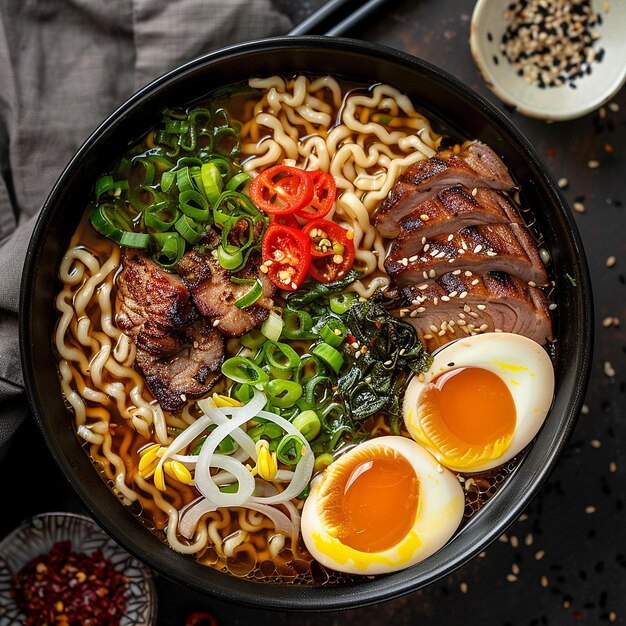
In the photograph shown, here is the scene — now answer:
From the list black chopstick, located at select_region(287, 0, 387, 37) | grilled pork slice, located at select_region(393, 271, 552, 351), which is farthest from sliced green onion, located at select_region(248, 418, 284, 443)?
black chopstick, located at select_region(287, 0, 387, 37)

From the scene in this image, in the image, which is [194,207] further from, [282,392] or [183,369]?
[282,392]

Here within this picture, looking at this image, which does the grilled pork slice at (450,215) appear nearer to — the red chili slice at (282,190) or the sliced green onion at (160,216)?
the red chili slice at (282,190)

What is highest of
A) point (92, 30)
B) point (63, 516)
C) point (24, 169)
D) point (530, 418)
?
point (92, 30)

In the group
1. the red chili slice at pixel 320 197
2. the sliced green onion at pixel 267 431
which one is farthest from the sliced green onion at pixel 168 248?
the sliced green onion at pixel 267 431

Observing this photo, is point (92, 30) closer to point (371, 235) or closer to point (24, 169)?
point (24, 169)

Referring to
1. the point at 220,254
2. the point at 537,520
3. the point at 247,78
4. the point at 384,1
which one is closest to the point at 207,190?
the point at 220,254

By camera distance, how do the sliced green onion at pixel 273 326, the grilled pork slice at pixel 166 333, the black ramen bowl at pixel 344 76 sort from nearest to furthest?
→ the black ramen bowl at pixel 344 76, the grilled pork slice at pixel 166 333, the sliced green onion at pixel 273 326
